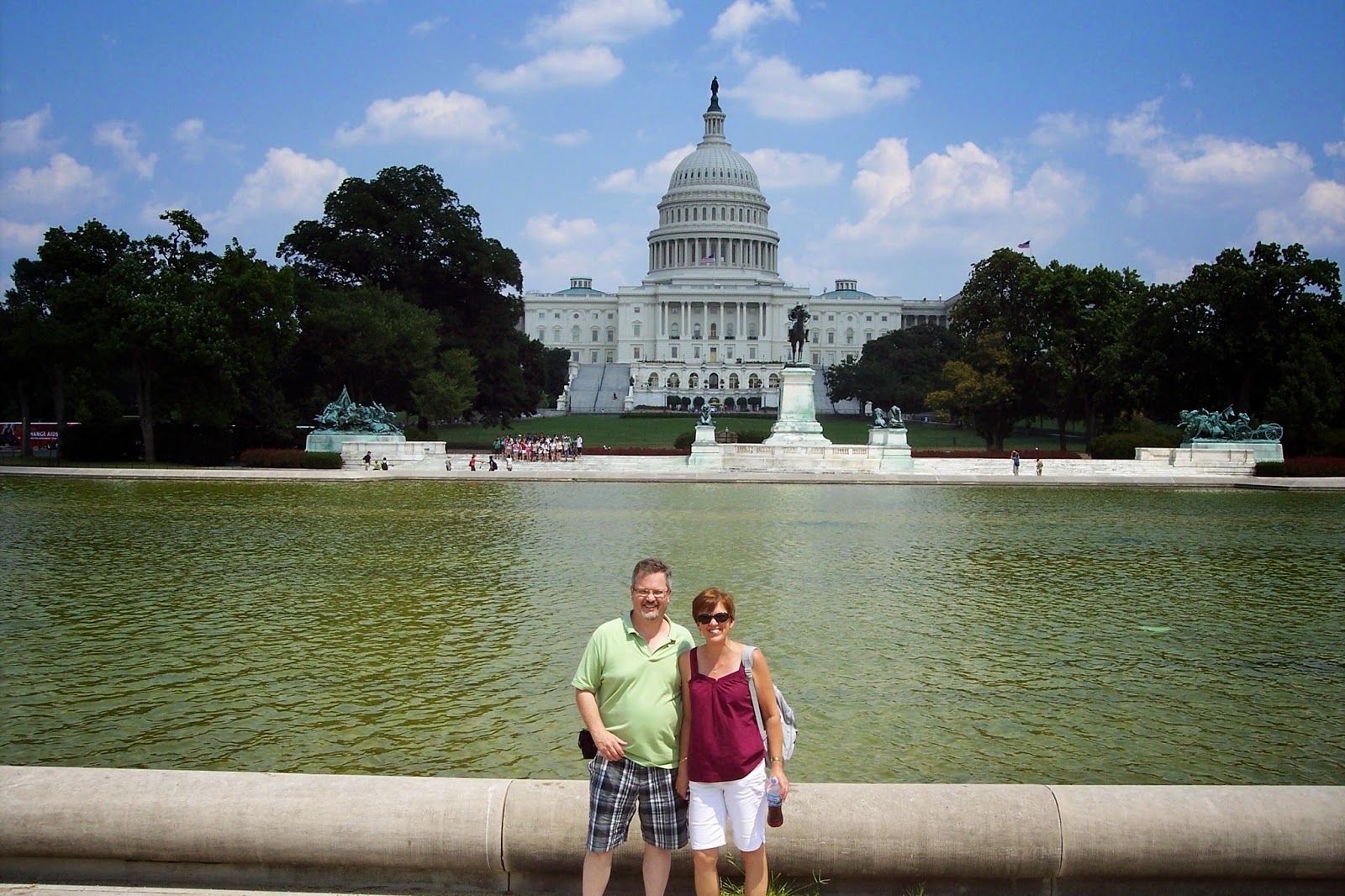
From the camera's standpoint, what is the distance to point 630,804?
191 inches

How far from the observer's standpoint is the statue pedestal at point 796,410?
43344 mm

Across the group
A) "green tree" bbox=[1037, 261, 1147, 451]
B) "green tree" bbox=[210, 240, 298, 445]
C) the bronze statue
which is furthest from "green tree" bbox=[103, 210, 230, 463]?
"green tree" bbox=[1037, 261, 1147, 451]

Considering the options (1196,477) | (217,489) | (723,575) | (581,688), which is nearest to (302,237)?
(217,489)

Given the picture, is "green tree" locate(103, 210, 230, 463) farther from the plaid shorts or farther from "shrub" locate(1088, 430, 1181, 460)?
the plaid shorts

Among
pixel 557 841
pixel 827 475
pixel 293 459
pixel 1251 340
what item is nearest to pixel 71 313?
pixel 293 459

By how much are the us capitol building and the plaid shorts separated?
449 feet

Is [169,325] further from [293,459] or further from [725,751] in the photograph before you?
[725,751]

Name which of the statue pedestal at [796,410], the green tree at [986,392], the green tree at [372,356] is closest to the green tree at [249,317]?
the green tree at [372,356]

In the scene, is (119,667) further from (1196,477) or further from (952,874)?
(1196,477)

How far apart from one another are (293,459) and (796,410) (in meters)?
18.6

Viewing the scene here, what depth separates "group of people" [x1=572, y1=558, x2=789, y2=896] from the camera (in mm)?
4719

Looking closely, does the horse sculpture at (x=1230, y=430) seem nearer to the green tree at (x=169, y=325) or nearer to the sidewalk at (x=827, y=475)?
the sidewalk at (x=827, y=475)

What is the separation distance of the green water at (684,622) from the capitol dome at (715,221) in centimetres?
13676

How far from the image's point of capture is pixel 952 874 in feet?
16.8
